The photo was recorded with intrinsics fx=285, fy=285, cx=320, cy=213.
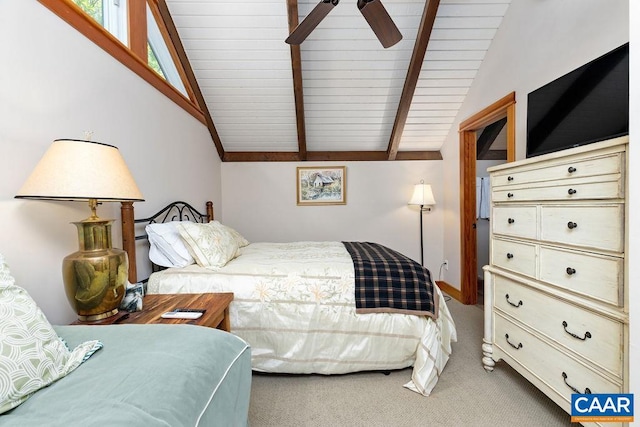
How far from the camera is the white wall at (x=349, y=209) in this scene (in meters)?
4.14

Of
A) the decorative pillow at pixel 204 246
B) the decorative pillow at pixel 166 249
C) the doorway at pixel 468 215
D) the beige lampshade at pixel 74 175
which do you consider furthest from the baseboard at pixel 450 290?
the beige lampshade at pixel 74 175

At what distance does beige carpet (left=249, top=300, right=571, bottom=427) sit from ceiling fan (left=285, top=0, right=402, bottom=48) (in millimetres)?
2374

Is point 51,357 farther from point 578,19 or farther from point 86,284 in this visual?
point 578,19

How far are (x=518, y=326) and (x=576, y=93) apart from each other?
141cm

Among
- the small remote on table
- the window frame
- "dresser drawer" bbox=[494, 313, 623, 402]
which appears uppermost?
the window frame

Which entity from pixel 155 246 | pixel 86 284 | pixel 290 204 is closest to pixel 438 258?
pixel 290 204

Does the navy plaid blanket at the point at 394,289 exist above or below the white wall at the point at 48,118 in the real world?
below

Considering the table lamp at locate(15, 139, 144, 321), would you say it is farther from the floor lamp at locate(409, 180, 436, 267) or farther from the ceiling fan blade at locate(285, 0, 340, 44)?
the floor lamp at locate(409, 180, 436, 267)

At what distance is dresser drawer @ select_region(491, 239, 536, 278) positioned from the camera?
5.27ft

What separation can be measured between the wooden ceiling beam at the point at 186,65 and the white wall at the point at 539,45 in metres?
3.07

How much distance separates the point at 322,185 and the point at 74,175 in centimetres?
320

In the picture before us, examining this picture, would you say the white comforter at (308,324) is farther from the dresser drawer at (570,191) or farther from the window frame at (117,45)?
the window frame at (117,45)

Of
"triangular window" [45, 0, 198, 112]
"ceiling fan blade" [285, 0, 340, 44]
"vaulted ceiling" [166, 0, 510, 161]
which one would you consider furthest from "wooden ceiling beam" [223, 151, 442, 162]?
"ceiling fan blade" [285, 0, 340, 44]

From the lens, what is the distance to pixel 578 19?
6.31 ft
